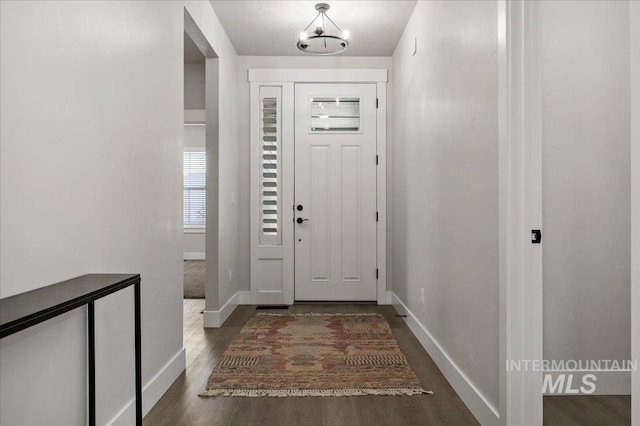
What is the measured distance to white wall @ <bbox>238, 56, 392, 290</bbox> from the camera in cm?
464

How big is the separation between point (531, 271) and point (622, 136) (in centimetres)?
122

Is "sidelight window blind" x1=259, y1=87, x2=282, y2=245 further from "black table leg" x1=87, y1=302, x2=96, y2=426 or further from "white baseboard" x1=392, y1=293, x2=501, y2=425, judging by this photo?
"black table leg" x1=87, y1=302, x2=96, y2=426

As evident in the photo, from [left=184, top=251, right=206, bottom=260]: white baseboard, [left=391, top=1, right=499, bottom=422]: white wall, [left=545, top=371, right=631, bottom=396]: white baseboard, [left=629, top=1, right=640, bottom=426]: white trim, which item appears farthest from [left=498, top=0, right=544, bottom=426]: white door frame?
[left=184, top=251, right=206, bottom=260]: white baseboard

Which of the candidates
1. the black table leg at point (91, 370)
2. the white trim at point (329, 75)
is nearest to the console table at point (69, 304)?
the black table leg at point (91, 370)

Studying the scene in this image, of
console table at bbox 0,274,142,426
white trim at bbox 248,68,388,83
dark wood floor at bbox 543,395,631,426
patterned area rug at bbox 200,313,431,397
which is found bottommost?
dark wood floor at bbox 543,395,631,426

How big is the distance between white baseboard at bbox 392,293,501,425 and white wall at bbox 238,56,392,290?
1.94 m

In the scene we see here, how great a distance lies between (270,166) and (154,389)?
111 inches

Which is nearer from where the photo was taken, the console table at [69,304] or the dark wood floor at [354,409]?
the console table at [69,304]

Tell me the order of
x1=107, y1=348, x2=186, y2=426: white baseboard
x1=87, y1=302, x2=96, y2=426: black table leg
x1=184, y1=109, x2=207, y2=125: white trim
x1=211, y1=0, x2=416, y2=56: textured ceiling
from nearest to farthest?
x1=87, y1=302, x2=96, y2=426: black table leg, x1=107, y1=348, x2=186, y2=426: white baseboard, x1=211, y1=0, x2=416, y2=56: textured ceiling, x1=184, y1=109, x2=207, y2=125: white trim

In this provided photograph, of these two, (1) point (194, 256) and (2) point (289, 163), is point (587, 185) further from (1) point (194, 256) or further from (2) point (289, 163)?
(1) point (194, 256)

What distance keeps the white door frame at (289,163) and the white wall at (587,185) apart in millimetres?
2353

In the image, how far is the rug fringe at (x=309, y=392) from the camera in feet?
7.76

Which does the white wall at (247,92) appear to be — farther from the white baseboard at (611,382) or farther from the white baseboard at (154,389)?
the white baseboard at (611,382)

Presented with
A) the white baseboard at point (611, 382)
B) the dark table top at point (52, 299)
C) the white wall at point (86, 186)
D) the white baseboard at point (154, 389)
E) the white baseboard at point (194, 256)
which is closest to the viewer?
the dark table top at point (52, 299)
